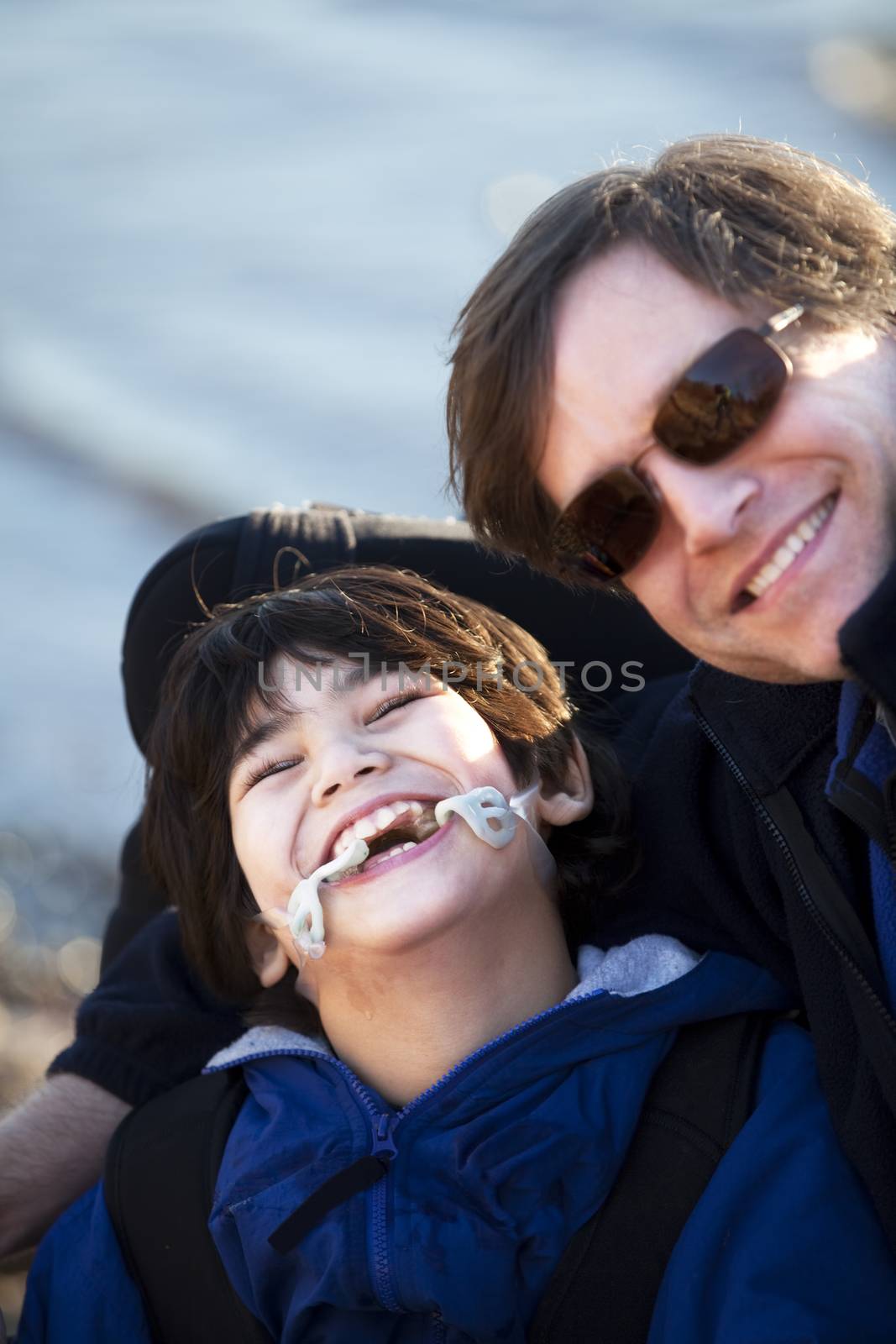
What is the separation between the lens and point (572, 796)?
7.75ft

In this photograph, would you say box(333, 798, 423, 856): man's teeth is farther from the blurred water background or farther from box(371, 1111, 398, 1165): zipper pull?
the blurred water background

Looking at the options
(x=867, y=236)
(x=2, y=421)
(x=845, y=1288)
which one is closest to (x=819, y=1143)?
(x=845, y=1288)

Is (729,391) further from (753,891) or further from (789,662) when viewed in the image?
(753,891)

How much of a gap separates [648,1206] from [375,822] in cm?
67

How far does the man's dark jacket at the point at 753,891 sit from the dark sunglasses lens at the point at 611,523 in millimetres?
310

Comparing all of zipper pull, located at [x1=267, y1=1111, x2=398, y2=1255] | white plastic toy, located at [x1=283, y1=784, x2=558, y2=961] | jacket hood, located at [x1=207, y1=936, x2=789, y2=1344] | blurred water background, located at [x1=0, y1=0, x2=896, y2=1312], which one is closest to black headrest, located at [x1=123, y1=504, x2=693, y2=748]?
white plastic toy, located at [x1=283, y1=784, x2=558, y2=961]

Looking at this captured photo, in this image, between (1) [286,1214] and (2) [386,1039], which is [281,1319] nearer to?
(1) [286,1214]

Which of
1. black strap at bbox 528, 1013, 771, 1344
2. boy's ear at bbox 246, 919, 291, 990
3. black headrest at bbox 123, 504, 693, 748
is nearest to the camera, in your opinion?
black strap at bbox 528, 1013, 771, 1344

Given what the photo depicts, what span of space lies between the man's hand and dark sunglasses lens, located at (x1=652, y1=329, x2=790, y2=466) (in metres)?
1.61

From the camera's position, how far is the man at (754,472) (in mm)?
1692

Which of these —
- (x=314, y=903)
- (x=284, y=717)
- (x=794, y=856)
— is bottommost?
(x=794, y=856)

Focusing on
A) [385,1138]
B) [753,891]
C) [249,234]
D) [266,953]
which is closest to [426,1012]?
[385,1138]

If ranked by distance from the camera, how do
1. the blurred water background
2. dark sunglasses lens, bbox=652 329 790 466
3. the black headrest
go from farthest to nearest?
1. the blurred water background
2. the black headrest
3. dark sunglasses lens, bbox=652 329 790 466

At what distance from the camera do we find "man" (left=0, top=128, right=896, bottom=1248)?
1.69 metres
